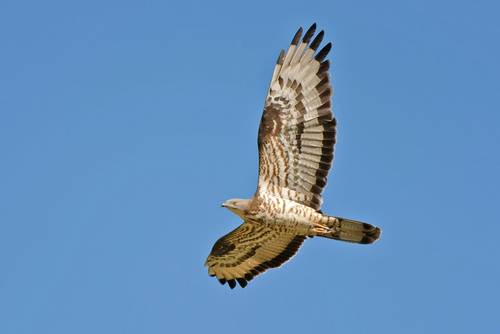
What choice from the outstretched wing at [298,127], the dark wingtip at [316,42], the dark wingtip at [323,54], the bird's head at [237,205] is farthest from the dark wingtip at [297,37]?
the bird's head at [237,205]

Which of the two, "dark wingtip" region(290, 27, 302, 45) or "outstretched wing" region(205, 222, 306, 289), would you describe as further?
"outstretched wing" region(205, 222, 306, 289)

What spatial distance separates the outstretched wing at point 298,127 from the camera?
44.2 feet

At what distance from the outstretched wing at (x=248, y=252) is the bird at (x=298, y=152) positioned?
541mm

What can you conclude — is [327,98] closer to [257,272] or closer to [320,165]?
[320,165]

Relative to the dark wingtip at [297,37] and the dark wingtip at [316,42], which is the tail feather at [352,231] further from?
the dark wingtip at [297,37]

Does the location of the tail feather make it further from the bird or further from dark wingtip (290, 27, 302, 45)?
dark wingtip (290, 27, 302, 45)

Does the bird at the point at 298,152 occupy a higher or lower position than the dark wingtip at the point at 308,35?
lower

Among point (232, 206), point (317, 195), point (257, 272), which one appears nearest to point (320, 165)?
point (317, 195)

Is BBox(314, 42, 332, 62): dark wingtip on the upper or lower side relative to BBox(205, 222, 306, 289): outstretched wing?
upper

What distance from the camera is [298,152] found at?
13.6 m

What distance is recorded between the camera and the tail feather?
13508mm

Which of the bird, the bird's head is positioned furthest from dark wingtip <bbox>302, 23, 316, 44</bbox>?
the bird's head

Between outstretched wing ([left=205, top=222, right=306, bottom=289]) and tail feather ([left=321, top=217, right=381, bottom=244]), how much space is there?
31.0 inches

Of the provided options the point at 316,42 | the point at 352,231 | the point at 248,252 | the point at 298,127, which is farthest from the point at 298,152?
the point at 248,252
